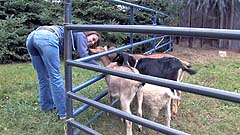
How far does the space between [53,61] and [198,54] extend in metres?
5.86

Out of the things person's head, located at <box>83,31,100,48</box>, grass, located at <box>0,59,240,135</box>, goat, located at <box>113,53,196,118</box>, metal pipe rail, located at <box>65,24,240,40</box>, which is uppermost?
metal pipe rail, located at <box>65,24,240,40</box>

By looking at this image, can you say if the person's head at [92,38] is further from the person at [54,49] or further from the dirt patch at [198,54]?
the dirt patch at [198,54]

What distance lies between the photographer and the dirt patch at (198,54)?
772 centimetres

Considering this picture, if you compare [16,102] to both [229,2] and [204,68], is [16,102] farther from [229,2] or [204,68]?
[229,2]

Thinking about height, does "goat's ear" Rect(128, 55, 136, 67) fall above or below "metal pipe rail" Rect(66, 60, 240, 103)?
below

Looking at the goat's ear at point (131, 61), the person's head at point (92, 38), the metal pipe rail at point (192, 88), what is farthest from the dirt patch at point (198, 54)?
the metal pipe rail at point (192, 88)

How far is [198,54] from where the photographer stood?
27.5ft

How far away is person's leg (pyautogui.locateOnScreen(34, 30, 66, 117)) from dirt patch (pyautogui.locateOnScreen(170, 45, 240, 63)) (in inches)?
188

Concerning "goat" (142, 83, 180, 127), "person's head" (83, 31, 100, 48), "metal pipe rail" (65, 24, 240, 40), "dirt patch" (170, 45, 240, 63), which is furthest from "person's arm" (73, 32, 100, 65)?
"dirt patch" (170, 45, 240, 63)

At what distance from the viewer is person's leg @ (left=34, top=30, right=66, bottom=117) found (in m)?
3.18

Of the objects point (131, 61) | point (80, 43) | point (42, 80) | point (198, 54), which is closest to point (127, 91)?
point (131, 61)

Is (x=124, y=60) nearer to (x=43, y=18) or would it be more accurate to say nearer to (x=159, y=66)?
(x=159, y=66)

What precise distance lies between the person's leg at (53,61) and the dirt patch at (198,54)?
4.77 meters

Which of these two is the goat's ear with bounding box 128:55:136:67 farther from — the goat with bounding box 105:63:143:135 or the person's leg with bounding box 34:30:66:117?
the person's leg with bounding box 34:30:66:117
